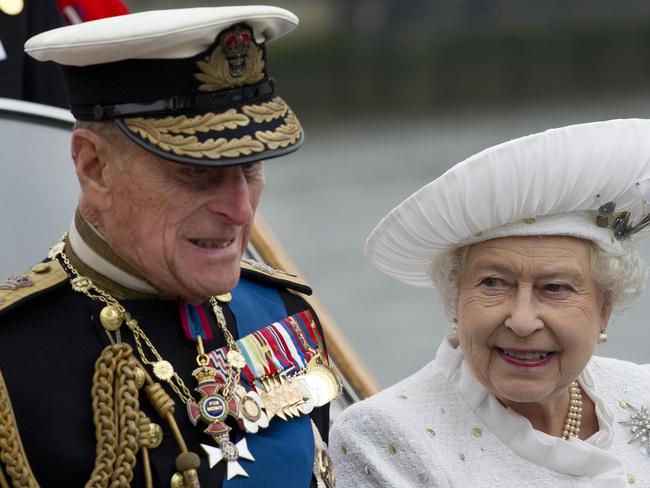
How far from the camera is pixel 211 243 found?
6.66 feet

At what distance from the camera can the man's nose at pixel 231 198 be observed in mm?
2002

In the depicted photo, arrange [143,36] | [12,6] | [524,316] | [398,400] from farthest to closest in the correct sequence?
[12,6] → [398,400] → [524,316] → [143,36]

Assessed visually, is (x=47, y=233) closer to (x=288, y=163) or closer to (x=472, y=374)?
(x=472, y=374)

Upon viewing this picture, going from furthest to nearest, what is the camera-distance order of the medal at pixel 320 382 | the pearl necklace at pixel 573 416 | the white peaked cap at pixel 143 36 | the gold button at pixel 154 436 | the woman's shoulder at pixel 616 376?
the woman's shoulder at pixel 616 376 < the pearl necklace at pixel 573 416 < the medal at pixel 320 382 < the gold button at pixel 154 436 < the white peaked cap at pixel 143 36

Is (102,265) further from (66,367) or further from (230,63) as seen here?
(230,63)

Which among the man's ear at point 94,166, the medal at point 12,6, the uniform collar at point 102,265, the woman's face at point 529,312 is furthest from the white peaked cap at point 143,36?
the medal at point 12,6

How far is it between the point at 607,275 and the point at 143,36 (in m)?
0.97

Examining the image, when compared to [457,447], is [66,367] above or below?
above

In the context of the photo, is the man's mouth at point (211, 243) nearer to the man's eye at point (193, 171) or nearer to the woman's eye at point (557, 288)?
the man's eye at point (193, 171)

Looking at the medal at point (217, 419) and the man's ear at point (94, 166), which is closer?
the man's ear at point (94, 166)

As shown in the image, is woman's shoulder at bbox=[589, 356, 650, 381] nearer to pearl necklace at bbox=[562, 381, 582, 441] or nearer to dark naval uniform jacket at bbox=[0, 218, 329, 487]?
pearl necklace at bbox=[562, 381, 582, 441]

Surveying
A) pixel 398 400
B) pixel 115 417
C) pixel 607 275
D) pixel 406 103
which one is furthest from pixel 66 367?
pixel 406 103

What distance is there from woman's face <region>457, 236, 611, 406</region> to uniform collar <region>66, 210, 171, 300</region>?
0.62 metres

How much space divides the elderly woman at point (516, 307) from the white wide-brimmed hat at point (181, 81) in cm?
50
